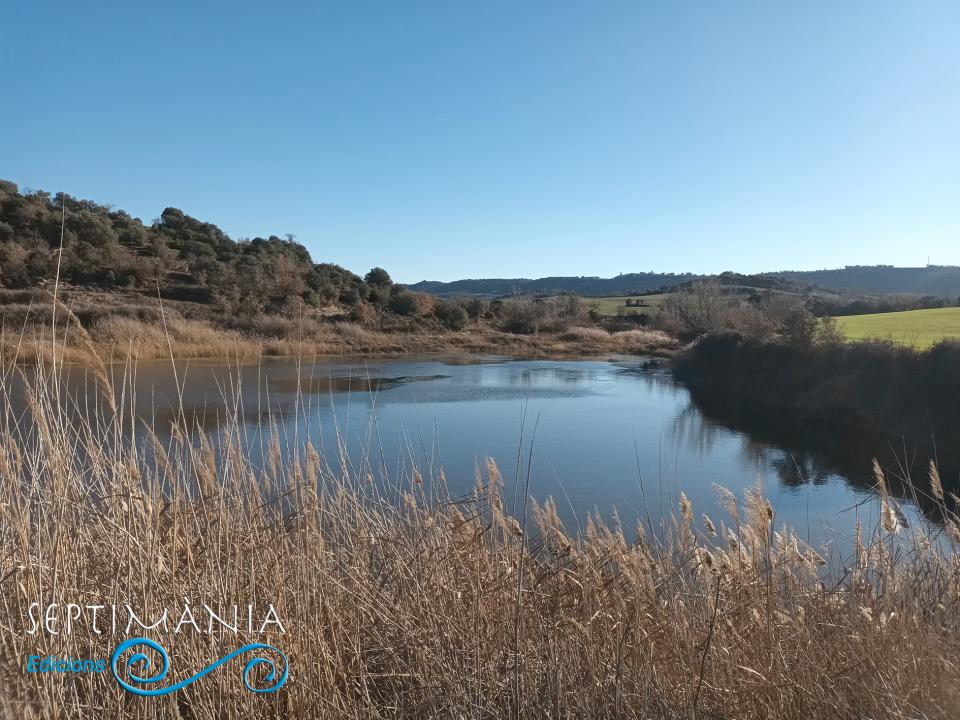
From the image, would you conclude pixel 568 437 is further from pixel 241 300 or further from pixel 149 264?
pixel 149 264

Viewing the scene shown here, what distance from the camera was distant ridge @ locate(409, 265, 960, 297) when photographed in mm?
59081

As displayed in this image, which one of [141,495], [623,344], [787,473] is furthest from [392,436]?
[623,344]

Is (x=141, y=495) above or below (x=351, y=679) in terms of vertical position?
above

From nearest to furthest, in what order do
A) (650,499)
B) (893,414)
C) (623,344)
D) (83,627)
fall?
1. (83,627)
2. (650,499)
3. (893,414)
4. (623,344)

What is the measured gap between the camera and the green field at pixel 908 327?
19.8 meters

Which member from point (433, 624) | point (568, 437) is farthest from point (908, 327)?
point (433, 624)

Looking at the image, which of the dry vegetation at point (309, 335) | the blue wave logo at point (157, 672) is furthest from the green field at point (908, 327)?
the blue wave logo at point (157, 672)

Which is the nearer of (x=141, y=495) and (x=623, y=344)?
(x=141, y=495)

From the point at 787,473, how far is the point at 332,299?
3195cm

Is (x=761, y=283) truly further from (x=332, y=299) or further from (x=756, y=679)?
(x=756, y=679)

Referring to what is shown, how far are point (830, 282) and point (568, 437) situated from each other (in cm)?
7525

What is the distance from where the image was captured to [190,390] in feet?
54.4

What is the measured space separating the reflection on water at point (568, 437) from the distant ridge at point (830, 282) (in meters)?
37.9

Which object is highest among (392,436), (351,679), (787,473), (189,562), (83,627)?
(189,562)
